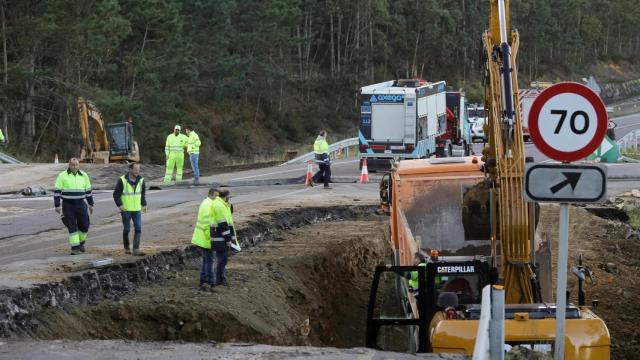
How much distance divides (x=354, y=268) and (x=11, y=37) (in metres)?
29.6

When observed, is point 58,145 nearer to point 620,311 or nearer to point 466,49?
point 620,311

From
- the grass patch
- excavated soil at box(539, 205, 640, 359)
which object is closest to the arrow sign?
excavated soil at box(539, 205, 640, 359)

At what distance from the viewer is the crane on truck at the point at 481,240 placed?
30.5 feet

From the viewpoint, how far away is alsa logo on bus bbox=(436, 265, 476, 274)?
10336 mm

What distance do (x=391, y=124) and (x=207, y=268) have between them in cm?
2123

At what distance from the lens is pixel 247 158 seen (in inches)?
2279

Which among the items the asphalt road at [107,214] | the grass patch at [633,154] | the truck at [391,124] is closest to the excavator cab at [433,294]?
the asphalt road at [107,214]

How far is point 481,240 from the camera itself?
1187cm

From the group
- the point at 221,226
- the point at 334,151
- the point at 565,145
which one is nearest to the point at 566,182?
the point at 565,145

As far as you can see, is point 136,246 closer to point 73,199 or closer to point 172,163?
point 73,199

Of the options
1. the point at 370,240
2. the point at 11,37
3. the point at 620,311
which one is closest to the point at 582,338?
the point at 620,311

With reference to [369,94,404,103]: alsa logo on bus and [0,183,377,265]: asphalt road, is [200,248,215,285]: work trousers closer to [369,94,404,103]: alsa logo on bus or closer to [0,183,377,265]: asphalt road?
[0,183,377,265]: asphalt road

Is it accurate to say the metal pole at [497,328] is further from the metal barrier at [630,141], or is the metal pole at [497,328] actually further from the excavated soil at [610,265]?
the metal barrier at [630,141]

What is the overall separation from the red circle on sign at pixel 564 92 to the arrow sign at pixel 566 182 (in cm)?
11
